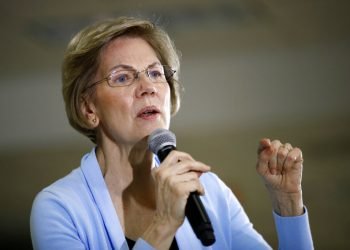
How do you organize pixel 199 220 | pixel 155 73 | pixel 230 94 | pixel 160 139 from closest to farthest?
pixel 199 220 → pixel 160 139 → pixel 155 73 → pixel 230 94

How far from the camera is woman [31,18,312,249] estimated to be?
133cm

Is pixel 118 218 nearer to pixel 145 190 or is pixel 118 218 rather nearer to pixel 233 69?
pixel 145 190

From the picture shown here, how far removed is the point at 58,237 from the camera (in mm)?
1266

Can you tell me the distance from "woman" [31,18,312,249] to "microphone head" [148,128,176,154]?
9cm

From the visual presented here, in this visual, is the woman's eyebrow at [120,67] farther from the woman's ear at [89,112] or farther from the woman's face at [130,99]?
the woman's ear at [89,112]

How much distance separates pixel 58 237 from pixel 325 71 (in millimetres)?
1738

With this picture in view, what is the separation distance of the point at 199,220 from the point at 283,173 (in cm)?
52

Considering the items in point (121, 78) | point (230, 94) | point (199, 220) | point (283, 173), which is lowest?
point (199, 220)

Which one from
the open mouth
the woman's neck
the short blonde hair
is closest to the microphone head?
the open mouth

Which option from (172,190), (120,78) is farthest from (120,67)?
(172,190)

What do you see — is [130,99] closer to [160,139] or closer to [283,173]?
[160,139]

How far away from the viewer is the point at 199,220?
95 centimetres

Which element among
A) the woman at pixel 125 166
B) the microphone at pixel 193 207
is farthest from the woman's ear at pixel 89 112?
the microphone at pixel 193 207

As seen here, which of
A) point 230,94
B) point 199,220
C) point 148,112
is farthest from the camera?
point 230,94
